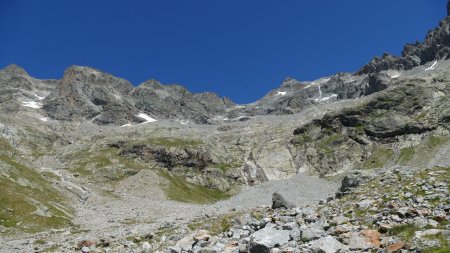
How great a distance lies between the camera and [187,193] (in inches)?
7146

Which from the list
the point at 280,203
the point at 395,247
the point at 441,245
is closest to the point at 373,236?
the point at 395,247

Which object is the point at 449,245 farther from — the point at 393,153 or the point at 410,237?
the point at 393,153

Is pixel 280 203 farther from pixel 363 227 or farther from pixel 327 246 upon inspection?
pixel 327 246

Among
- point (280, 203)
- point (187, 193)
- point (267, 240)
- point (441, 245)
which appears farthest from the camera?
point (187, 193)

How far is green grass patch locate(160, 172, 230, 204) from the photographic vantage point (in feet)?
566

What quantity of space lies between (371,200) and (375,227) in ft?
22.1

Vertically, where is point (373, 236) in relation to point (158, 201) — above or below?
below

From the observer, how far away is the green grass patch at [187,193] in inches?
6786

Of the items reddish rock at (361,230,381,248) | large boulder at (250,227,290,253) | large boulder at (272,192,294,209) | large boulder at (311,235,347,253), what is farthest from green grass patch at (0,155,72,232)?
reddish rock at (361,230,381,248)

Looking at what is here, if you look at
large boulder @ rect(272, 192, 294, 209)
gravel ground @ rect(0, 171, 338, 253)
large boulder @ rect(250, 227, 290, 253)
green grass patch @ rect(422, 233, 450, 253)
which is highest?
gravel ground @ rect(0, 171, 338, 253)

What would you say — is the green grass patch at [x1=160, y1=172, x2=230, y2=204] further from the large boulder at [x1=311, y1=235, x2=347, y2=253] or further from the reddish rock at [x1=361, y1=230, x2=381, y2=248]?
the large boulder at [x1=311, y1=235, x2=347, y2=253]

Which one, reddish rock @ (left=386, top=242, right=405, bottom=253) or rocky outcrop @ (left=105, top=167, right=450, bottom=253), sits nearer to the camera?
reddish rock @ (left=386, top=242, right=405, bottom=253)

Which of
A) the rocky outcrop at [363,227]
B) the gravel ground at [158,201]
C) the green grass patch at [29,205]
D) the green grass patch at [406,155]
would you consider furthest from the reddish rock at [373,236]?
the green grass patch at [406,155]

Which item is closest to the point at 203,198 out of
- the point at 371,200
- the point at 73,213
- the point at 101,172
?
the point at 101,172
